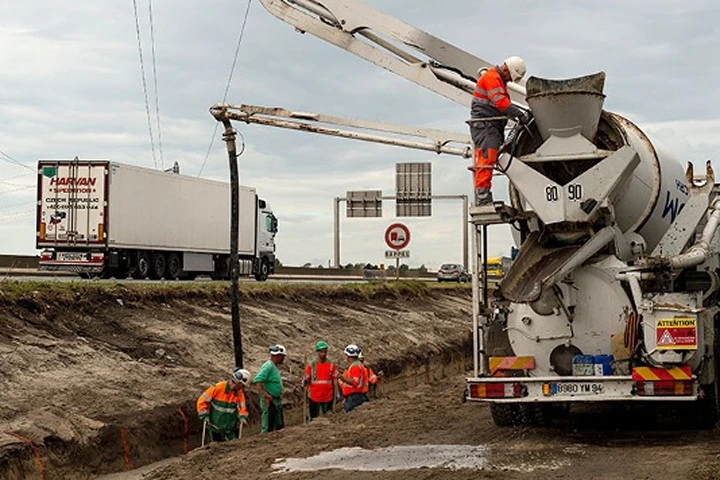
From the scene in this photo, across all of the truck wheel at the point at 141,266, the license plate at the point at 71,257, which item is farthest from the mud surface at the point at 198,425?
the truck wheel at the point at 141,266

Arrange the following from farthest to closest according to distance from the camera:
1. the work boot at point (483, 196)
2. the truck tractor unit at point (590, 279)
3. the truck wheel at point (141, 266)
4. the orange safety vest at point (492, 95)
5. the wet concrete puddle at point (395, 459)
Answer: the truck wheel at point (141, 266), the work boot at point (483, 196), the orange safety vest at point (492, 95), the truck tractor unit at point (590, 279), the wet concrete puddle at point (395, 459)

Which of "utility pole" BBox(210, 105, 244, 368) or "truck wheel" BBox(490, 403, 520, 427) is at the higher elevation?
"utility pole" BBox(210, 105, 244, 368)

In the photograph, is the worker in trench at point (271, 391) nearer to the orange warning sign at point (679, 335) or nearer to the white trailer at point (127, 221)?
the orange warning sign at point (679, 335)

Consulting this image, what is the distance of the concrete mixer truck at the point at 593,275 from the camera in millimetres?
10906

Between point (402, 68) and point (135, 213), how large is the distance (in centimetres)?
1769

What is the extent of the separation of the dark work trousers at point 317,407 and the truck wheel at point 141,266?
17.0 meters

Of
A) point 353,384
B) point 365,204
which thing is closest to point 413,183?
point 365,204

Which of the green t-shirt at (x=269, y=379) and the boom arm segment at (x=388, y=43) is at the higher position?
the boom arm segment at (x=388, y=43)

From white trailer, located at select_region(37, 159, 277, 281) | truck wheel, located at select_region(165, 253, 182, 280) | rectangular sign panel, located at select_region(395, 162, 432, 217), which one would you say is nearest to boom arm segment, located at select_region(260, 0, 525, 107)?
white trailer, located at select_region(37, 159, 277, 281)

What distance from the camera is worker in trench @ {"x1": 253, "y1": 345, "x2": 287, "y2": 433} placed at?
15.0m

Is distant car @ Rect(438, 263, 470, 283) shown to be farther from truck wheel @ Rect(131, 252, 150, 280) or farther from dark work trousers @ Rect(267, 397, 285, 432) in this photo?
dark work trousers @ Rect(267, 397, 285, 432)

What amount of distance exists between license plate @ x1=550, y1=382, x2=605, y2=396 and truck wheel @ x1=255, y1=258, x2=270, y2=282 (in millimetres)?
31138

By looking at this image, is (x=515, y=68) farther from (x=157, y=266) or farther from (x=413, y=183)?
(x=413, y=183)

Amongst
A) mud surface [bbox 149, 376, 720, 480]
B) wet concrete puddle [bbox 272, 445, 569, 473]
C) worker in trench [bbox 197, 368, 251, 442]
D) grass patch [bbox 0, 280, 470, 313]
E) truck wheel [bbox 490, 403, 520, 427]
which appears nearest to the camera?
mud surface [bbox 149, 376, 720, 480]
